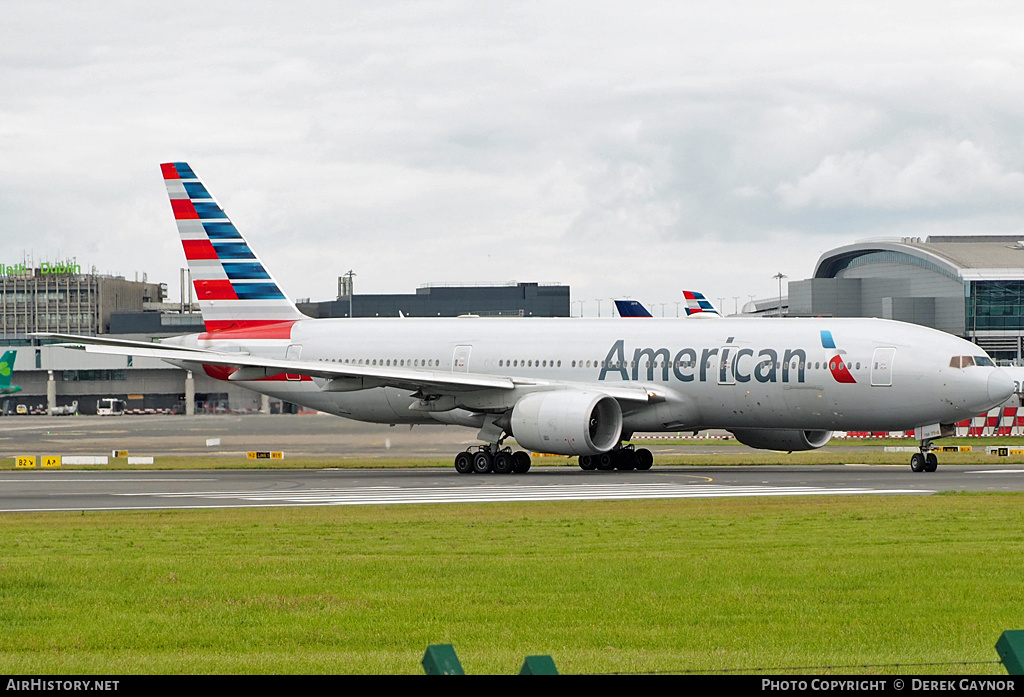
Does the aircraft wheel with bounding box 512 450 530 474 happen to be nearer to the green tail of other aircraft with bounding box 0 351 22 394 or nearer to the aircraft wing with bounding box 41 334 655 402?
the aircraft wing with bounding box 41 334 655 402

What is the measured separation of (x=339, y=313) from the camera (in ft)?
499

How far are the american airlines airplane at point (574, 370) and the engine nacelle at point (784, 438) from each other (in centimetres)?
5

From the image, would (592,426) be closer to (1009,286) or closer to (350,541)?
(350,541)

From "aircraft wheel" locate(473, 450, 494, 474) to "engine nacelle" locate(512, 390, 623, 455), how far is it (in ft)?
4.23

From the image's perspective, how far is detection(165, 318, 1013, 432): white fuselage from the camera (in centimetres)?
3606

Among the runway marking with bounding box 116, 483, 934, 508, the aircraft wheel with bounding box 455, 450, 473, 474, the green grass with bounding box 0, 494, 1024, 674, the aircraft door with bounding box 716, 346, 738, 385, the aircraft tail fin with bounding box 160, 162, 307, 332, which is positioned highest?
the aircraft tail fin with bounding box 160, 162, 307, 332

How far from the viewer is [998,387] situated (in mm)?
35531

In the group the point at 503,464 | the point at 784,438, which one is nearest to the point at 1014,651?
the point at 503,464

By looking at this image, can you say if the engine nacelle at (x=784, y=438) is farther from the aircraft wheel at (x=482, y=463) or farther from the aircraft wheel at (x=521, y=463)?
the aircraft wheel at (x=482, y=463)

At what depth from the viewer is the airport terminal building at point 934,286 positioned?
121 meters

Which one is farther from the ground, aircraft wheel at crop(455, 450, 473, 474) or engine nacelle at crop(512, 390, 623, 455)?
engine nacelle at crop(512, 390, 623, 455)

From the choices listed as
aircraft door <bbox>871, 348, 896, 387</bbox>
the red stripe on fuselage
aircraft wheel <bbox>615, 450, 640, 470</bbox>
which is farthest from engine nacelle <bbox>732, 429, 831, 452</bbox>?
the red stripe on fuselage
